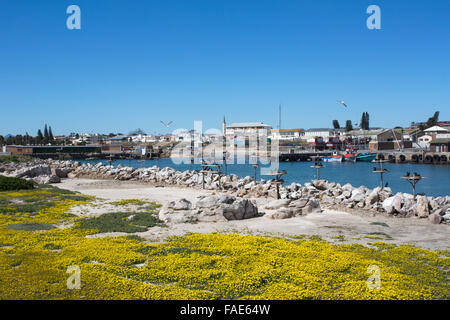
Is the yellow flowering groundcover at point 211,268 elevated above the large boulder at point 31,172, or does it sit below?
below

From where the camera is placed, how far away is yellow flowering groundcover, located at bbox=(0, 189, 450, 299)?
391 inches

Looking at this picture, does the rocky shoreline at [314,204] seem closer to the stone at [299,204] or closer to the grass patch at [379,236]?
the stone at [299,204]

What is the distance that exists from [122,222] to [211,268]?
9640 millimetres

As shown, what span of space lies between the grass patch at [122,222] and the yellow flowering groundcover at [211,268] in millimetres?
1781

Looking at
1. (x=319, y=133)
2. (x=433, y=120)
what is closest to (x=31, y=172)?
(x=319, y=133)

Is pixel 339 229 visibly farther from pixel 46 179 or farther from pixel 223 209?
pixel 46 179

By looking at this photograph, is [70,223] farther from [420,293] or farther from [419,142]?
[419,142]

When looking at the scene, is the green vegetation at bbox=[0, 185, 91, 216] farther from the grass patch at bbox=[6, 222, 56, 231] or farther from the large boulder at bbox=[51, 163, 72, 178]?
the large boulder at bbox=[51, 163, 72, 178]

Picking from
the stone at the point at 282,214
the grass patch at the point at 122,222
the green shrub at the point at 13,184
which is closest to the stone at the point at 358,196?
the stone at the point at 282,214

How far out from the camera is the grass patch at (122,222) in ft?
61.0

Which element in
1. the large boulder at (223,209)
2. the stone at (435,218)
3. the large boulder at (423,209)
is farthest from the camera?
the large boulder at (423,209)

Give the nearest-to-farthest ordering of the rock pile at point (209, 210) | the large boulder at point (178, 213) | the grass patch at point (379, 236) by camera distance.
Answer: the grass patch at point (379, 236) < the large boulder at point (178, 213) < the rock pile at point (209, 210)

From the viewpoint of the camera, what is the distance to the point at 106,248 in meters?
14.2

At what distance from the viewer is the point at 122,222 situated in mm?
20188
